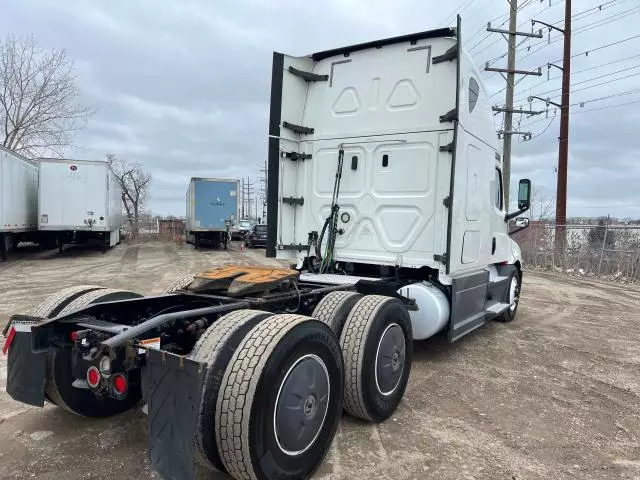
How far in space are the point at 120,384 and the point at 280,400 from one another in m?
0.92

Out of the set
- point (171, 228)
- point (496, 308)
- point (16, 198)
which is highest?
point (16, 198)

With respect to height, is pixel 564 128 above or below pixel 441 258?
above

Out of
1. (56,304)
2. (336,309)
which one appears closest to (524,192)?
(336,309)

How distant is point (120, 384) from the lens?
9.11 ft

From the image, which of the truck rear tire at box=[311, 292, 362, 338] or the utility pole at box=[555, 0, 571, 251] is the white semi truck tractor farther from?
the utility pole at box=[555, 0, 571, 251]

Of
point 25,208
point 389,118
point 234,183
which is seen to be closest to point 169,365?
point 389,118

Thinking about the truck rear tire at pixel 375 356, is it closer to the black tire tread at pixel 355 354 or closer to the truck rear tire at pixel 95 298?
the black tire tread at pixel 355 354

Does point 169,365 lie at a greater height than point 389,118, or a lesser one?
lesser

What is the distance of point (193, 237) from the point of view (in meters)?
26.7

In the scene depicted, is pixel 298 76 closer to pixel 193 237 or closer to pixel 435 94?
pixel 435 94

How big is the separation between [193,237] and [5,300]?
58.2 ft

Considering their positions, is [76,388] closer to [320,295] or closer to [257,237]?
[320,295]

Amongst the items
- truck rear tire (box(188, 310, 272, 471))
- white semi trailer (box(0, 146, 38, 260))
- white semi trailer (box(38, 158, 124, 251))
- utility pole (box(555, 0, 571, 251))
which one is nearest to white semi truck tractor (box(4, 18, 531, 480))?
truck rear tire (box(188, 310, 272, 471))

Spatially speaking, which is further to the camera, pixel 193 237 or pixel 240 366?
pixel 193 237
